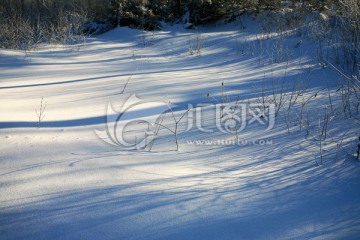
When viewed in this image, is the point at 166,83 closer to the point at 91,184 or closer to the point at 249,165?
the point at 249,165

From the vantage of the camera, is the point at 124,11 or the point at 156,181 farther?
the point at 124,11

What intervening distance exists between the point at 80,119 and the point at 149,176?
1.57m

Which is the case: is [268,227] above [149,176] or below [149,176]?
below

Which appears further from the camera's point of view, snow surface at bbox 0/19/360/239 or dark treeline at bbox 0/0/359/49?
dark treeline at bbox 0/0/359/49

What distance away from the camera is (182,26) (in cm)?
1145

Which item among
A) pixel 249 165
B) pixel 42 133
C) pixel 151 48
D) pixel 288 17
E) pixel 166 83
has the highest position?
pixel 288 17

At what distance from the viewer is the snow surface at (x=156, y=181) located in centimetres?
169

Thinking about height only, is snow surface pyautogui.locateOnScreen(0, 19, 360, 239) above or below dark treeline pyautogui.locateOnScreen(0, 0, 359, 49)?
below

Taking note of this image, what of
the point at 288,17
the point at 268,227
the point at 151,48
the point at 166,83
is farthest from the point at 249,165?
Result: the point at 288,17

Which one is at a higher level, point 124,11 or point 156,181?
point 124,11

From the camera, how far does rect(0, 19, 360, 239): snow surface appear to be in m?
1.69

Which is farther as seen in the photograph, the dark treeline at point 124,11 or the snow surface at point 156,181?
the dark treeline at point 124,11

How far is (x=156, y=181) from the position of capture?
83.9 inches

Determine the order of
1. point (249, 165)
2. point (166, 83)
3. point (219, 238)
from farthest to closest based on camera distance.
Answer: point (166, 83)
point (249, 165)
point (219, 238)
